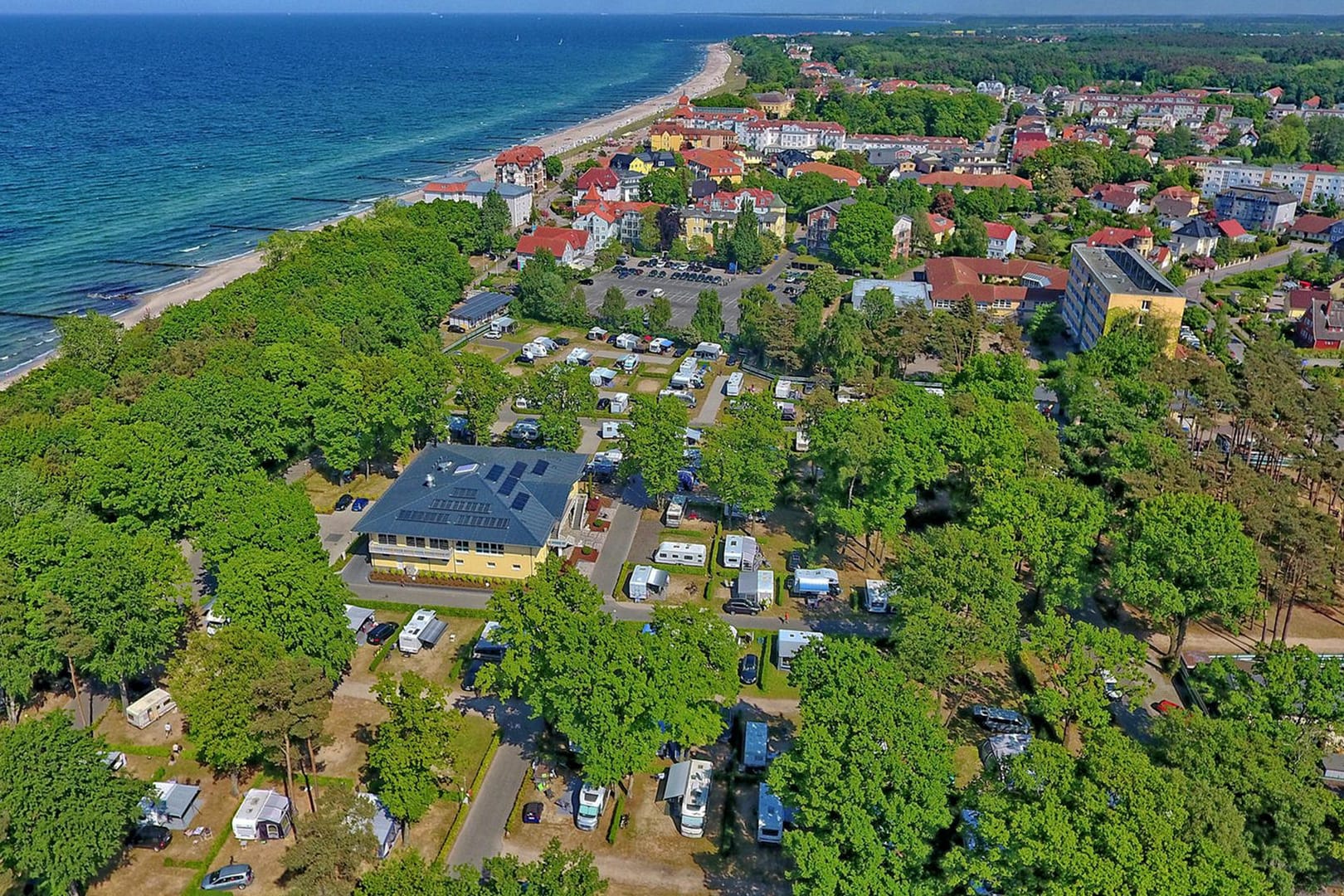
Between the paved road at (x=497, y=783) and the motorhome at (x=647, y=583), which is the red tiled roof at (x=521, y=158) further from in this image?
the paved road at (x=497, y=783)

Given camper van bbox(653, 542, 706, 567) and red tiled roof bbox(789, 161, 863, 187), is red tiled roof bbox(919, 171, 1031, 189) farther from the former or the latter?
camper van bbox(653, 542, 706, 567)

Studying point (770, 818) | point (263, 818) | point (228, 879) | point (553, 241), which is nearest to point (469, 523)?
point (263, 818)

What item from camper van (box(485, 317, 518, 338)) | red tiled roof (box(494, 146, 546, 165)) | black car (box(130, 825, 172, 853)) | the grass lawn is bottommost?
black car (box(130, 825, 172, 853))

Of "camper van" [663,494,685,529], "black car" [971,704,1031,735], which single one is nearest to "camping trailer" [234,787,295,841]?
"camper van" [663,494,685,529]

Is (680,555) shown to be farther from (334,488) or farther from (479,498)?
(334,488)

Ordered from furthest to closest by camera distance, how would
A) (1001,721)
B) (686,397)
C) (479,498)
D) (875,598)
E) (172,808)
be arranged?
(686,397) < (479,498) < (875,598) < (1001,721) < (172,808)

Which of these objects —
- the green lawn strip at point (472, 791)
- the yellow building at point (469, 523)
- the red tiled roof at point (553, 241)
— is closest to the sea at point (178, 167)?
the red tiled roof at point (553, 241)
